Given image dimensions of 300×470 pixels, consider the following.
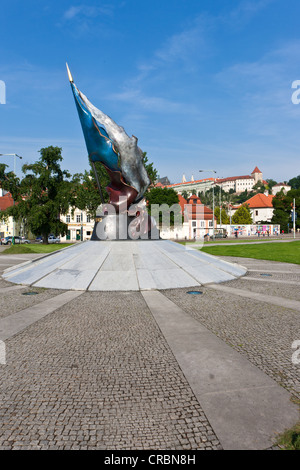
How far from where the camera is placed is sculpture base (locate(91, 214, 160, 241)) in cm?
1778

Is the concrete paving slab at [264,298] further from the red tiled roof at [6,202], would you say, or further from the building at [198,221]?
the red tiled roof at [6,202]

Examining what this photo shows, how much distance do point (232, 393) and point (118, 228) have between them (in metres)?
13.9

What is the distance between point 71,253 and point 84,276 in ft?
10.0

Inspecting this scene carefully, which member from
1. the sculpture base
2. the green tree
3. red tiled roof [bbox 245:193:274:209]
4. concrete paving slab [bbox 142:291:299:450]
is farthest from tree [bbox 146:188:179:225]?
the green tree

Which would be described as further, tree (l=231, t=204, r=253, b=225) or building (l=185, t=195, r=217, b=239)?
tree (l=231, t=204, r=253, b=225)

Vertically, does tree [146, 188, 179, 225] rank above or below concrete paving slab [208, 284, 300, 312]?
above

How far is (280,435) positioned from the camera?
3561 mm

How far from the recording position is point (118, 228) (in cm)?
1781

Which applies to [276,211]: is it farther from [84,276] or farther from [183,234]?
[84,276]

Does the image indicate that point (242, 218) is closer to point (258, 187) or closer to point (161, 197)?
point (161, 197)

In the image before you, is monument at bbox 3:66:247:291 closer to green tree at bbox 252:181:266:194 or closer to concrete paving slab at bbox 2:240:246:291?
concrete paving slab at bbox 2:240:246:291

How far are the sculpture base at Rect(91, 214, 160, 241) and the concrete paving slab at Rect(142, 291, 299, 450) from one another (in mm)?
11151

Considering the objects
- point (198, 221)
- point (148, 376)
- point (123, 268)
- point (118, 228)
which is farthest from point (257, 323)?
point (198, 221)
